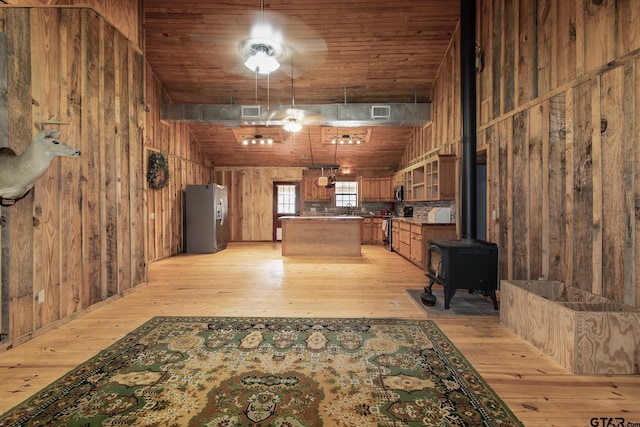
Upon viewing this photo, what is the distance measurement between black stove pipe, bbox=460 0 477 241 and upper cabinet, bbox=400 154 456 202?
6.34ft

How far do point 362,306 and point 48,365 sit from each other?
10.0 ft

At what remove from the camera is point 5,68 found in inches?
103

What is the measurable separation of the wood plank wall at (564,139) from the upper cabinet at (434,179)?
3.65ft

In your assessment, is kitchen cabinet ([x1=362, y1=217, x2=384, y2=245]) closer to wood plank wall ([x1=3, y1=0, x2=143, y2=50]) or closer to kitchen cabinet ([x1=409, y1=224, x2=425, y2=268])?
kitchen cabinet ([x1=409, y1=224, x2=425, y2=268])

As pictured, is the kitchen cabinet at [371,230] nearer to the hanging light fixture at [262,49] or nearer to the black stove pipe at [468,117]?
the black stove pipe at [468,117]

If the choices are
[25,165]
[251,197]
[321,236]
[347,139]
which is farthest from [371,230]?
[25,165]

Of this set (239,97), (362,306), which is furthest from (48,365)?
(239,97)

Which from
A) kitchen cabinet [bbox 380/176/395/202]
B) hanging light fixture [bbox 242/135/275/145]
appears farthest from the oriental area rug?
kitchen cabinet [bbox 380/176/395/202]

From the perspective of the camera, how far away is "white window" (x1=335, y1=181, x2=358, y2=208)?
10727 mm

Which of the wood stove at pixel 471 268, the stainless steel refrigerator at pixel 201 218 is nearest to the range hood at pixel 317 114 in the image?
the stainless steel refrigerator at pixel 201 218

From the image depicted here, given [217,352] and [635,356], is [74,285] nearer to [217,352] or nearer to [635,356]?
[217,352]

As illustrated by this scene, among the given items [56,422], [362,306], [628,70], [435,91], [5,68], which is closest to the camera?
[56,422]

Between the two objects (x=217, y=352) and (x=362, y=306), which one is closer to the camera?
(x=217, y=352)

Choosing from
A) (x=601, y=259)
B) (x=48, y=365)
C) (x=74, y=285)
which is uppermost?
(x=601, y=259)
